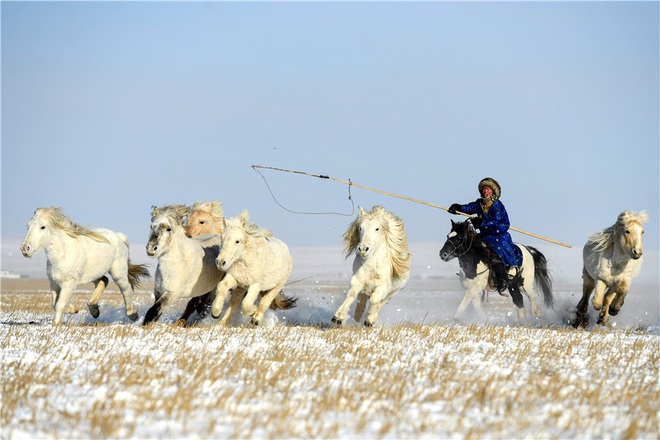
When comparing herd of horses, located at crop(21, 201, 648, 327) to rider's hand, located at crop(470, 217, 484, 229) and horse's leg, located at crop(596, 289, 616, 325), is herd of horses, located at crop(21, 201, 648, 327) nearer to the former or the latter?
horse's leg, located at crop(596, 289, 616, 325)

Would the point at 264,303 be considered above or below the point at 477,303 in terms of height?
above

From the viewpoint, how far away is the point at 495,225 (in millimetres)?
14359

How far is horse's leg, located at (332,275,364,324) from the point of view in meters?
11.2

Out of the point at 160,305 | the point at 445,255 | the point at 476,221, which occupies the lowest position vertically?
the point at 160,305

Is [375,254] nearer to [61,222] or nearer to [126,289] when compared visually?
[126,289]

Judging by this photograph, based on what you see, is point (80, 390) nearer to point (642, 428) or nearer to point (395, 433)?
point (395, 433)

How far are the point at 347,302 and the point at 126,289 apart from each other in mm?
3989

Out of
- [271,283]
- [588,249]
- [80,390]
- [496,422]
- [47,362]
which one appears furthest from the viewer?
[588,249]

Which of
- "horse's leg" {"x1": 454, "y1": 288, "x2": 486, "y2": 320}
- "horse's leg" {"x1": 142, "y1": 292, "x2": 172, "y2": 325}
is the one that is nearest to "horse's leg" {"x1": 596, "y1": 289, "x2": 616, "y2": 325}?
"horse's leg" {"x1": 454, "y1": 288, "x2": 486, "y2": 320}

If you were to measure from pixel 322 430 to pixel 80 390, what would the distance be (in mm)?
2002

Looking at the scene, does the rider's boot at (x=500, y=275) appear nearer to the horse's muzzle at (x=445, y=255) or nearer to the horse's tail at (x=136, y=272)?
the horse's muzzle at (x=445, y=255)

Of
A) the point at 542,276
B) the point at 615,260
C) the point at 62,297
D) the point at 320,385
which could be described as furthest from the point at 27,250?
the point at 542,276

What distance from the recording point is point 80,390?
615 centimetres

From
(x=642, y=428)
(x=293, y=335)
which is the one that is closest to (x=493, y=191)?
(x=293, y=335)
